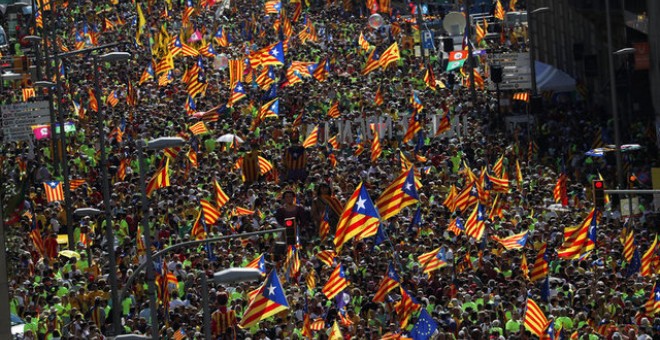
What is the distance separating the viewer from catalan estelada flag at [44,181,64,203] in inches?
1913

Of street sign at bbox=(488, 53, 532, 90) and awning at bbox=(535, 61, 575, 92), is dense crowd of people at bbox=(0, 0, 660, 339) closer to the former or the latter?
awning at bbox=(535, 61, 575, 92)

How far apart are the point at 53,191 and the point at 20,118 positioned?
769cm

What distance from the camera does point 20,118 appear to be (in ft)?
183

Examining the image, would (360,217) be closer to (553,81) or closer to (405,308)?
(405,308)

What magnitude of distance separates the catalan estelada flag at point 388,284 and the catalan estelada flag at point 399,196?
7.31ft

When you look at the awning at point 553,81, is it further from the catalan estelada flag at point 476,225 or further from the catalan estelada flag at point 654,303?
the catalan estelada flag at point 654,303

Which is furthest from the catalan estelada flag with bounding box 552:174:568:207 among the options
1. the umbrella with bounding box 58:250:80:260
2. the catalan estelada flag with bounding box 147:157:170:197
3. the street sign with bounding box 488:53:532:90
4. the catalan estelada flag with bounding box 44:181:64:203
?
the street sign with bounding box 488:53:532:90

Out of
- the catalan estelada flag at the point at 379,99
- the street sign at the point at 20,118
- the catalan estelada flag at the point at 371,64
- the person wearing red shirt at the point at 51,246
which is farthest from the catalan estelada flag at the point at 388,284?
the catalan estelada flag at the point at 371,64

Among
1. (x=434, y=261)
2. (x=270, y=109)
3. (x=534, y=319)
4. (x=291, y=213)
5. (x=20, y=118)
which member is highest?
(x=20, y=118)

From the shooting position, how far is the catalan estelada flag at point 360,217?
1467 inches

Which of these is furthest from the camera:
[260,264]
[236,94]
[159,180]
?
[236,94]

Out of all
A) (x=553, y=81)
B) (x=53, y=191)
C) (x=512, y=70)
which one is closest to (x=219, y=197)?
(x=53, y=191)

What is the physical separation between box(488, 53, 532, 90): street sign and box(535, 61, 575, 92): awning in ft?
7.02

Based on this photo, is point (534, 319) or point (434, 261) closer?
point (534, 319)
